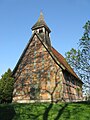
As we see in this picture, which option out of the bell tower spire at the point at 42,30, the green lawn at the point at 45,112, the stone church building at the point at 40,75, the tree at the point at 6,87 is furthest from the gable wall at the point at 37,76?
the green lawn at the point at 45,112

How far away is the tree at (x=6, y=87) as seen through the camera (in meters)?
26.6

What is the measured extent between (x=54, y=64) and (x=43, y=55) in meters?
2.51

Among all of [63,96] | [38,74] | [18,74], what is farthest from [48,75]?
[18,74]

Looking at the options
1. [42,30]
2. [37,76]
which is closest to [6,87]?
[37,76]

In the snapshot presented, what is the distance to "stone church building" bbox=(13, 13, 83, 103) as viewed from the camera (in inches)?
986

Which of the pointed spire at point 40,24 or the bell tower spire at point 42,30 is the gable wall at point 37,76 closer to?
the bell tower spire at point 42,30

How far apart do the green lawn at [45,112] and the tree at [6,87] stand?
307 inches

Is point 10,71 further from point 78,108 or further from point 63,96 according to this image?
point 78,108

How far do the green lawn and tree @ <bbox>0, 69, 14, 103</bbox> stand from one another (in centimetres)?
779

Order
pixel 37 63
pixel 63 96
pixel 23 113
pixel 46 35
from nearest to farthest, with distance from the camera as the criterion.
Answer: pixel 23 113 < pixel 63 96 < pixel 37 63 < pixel 46 35

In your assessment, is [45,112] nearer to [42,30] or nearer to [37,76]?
[37,76]

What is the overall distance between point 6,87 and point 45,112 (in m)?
11.8

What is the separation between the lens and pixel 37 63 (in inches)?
1090

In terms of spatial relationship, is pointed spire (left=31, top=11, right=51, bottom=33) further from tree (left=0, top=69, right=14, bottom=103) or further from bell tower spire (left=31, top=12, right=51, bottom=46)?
tree (left=0, top=69, right=14, bottom=103)
